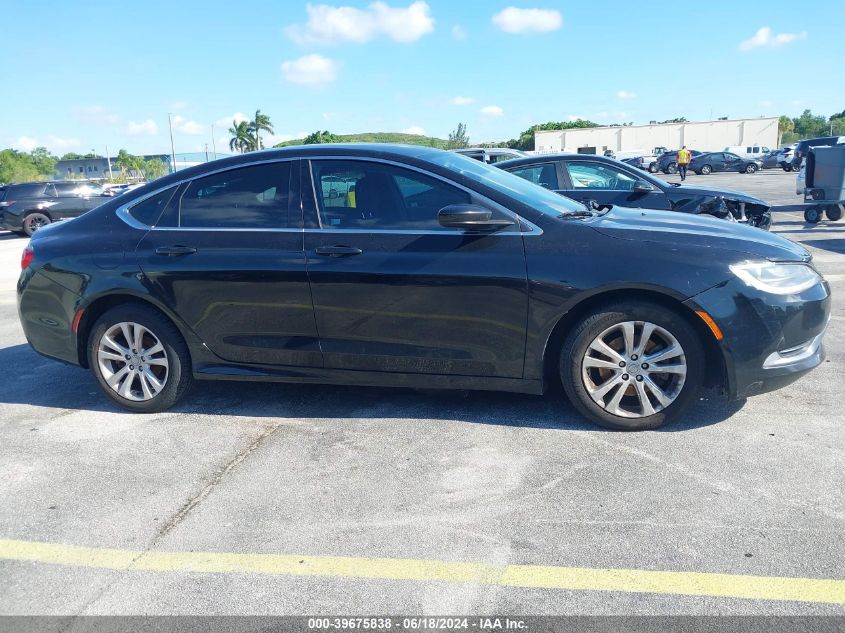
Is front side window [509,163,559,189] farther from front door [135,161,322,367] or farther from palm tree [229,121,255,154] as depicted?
palm tree [229,121,255,154]

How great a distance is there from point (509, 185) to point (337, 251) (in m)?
1.17

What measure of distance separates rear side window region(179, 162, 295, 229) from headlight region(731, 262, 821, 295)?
8.70 feet

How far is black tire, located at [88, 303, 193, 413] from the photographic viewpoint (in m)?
4.55

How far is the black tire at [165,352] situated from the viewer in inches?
179

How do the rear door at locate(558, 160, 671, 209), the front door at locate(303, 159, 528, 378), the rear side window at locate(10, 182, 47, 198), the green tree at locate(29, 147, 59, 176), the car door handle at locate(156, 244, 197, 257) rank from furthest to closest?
the green tree at locate(29, 147, 59, 176) < the rear side window at locate(10, 182, 47, 198) < the rear door at locate(558, 160, 671, 209) < the car door handle at locate(156, 244, 197, 257) < the front door at locate(303, 159, 528, 378)

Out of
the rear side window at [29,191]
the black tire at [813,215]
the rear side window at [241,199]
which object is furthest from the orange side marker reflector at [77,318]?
the rear side window at [29,191]

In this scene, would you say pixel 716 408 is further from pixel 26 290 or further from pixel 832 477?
pixel 26 290

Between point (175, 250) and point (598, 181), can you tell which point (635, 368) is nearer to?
point (175, 250)

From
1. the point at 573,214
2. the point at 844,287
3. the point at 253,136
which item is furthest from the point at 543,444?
the point at 253,136

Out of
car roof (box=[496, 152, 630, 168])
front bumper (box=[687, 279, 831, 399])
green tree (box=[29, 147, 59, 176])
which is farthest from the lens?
green tree (box=[29, 147, 59, 176])

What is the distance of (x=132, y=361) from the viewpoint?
4.65m

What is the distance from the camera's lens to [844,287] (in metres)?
7.70

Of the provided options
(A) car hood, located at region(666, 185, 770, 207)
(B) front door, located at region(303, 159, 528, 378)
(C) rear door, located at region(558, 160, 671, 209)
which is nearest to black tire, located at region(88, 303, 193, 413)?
(B) front door, located at region(303, 159, 528, 378)

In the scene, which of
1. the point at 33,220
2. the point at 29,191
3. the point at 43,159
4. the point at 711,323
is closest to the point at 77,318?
the point at 711,323
